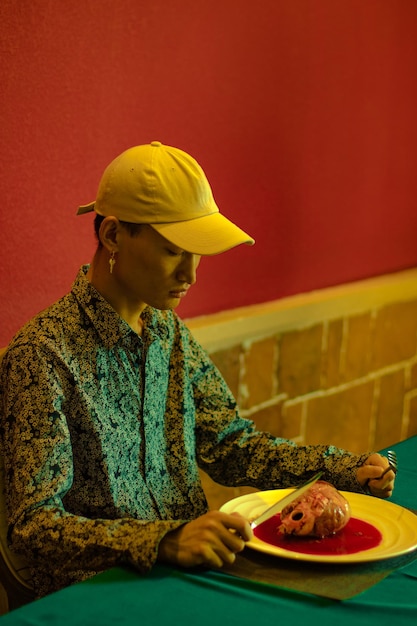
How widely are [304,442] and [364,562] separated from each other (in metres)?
1.93

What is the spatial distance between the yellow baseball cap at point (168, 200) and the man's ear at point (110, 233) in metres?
0.01

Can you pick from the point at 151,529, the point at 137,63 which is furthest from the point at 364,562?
the point at 137,63

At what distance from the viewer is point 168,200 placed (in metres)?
1.61

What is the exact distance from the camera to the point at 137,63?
7.90 ft

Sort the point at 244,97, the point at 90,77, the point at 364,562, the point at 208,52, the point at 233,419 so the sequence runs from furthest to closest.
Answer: the point at 244,97
the point at 208,52
the point at 90,77
the point at 233,419
the point at 364,562

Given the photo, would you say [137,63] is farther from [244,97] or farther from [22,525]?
[22,525]

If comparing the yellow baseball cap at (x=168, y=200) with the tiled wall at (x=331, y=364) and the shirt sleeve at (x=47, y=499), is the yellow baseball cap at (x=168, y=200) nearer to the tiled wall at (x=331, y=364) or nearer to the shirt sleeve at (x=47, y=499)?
the shirt sleeve at (x=47, y=499)

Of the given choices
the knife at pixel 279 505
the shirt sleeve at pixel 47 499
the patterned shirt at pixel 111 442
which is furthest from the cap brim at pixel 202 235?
the knife at pixel 279 505

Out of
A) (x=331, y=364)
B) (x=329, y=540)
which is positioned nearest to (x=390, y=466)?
(x=329, y=540)

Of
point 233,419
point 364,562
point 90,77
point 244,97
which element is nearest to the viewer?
point 364,562

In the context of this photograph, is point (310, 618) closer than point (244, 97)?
Yes

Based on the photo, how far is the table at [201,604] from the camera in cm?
120

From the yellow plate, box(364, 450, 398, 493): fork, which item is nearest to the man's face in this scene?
the yellow plate

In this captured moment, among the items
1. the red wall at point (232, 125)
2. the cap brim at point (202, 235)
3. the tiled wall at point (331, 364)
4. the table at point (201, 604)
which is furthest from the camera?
the tiled wall at point (331, 364)
